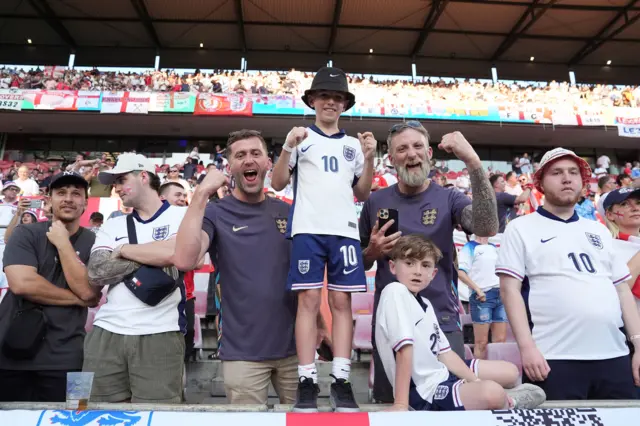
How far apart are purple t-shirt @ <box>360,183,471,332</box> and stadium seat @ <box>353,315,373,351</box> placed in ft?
6.75

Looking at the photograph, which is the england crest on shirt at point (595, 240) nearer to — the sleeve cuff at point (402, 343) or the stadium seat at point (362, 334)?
the sleeve cuff at point (402, 343)

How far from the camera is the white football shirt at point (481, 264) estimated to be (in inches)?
208

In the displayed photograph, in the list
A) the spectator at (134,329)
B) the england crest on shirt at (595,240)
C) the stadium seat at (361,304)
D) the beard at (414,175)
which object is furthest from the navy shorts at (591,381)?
the stadium seat at (361,304)

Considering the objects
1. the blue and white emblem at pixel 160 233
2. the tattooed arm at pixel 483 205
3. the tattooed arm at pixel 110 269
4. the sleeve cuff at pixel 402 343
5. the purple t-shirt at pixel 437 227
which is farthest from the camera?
the blue and white emblem at pixel 160 233

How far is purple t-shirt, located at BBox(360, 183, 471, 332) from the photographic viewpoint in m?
2.37

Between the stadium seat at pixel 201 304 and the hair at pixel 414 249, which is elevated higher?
the hair at pixel 414 249

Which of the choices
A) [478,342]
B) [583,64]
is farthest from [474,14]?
[478,342]

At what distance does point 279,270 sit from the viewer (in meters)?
2.46

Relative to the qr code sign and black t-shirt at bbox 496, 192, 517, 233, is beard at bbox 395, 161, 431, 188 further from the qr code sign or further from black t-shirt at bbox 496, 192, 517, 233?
black t-shirt at bbox 496, 192, 517, 233

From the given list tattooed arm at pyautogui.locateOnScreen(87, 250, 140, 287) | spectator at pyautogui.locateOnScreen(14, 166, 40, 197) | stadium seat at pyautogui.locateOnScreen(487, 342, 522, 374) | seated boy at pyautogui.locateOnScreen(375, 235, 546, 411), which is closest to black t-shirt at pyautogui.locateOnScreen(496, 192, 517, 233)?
stadium seat at pyautogui.locateOnScreen(487, 342, 522, 374)

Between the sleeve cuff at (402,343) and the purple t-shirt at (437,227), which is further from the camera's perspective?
the purple t-shirt at (437,227)

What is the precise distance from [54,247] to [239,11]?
17138 mm

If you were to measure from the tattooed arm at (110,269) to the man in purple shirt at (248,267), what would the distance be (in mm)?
449

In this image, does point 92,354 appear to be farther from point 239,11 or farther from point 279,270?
point 239,11
